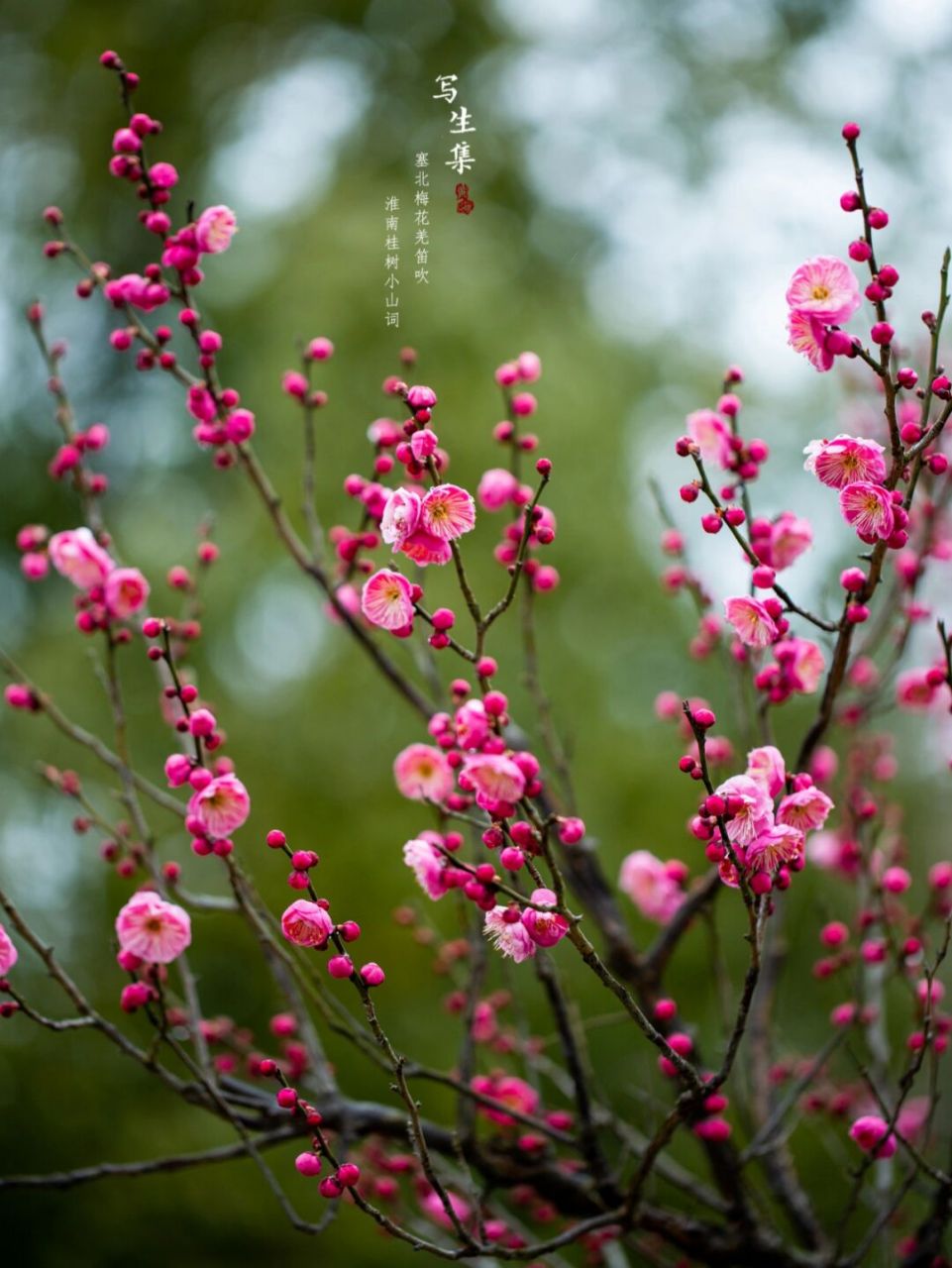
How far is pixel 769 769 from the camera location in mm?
803

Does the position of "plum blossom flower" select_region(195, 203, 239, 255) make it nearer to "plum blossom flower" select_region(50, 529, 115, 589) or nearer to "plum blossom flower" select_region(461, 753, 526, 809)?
"plum blossom flower" select_region(50, 529, 115, 589)

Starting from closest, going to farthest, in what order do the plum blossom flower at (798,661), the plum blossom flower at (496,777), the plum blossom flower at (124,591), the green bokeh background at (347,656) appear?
the plum blossom flower at (496,777) < the plum blossom flower at (798,661) < the plum blossom flower at (124,591) < the green bokeh background at (347,656)

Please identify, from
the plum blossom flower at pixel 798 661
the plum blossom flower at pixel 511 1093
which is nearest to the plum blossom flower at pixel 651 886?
the plum blossom flower at pixel 511 1093

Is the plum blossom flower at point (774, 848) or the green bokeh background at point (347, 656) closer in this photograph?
the plum blossom flower at point (774, 848)

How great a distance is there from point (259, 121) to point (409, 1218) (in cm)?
282

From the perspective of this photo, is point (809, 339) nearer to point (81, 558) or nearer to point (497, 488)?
→ point (497, 488)

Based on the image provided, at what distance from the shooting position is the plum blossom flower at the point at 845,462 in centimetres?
79

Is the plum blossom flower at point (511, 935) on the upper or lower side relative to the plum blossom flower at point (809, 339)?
lower

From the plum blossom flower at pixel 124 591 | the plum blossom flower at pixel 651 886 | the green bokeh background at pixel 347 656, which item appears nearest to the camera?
the plum blossom flower at pixel 124 591

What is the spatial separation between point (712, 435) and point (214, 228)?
458mm

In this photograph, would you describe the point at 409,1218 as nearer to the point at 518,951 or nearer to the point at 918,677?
the point at 518,951

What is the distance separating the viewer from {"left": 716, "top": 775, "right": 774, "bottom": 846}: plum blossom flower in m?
0.72

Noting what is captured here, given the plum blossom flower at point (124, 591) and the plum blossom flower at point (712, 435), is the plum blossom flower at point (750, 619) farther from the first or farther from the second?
the plum blossom flower at point (124, 591)

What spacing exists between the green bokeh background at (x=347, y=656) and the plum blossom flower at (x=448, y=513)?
1.33 meters
